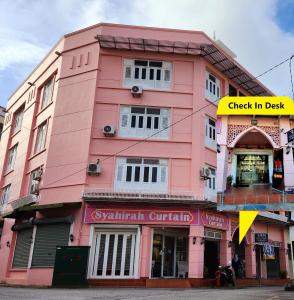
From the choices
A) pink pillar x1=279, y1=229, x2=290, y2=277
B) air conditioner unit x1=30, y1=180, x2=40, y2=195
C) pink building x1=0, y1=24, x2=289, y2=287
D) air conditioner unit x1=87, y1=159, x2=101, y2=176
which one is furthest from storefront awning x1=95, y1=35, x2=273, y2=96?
pink pillar x1=279, y1=229, x2=290, y2=277

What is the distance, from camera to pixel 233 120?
17109 mm

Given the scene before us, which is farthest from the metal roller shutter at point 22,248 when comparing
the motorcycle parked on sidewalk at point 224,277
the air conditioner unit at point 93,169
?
the motorcycle parked on sidewalk at point 224,277

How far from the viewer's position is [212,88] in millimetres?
20688

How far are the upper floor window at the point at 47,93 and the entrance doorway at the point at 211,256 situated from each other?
1113 centimetres

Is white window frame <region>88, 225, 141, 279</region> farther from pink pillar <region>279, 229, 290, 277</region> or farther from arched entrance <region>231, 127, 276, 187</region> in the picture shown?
pink pillar <region>279, 229, 290, 277</region>

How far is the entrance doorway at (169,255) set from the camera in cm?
1773

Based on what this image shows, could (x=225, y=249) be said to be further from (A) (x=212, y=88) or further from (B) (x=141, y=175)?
(A) (x=212, y=88)

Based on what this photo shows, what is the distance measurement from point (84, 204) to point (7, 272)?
623 centimetres

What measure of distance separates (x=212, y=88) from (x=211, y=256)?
27.2 feet

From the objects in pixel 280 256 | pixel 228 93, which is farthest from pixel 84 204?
pixel 280 256

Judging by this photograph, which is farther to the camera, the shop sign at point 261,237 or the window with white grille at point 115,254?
the shop sign at point 261,237

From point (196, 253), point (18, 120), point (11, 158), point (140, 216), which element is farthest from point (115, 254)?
point (18, 120)

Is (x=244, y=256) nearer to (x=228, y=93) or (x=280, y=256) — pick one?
(x=280, y=256)

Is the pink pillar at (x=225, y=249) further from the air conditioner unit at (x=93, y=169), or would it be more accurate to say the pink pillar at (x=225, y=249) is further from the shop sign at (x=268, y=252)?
the air conditioner unit at (x=93, y=169)
